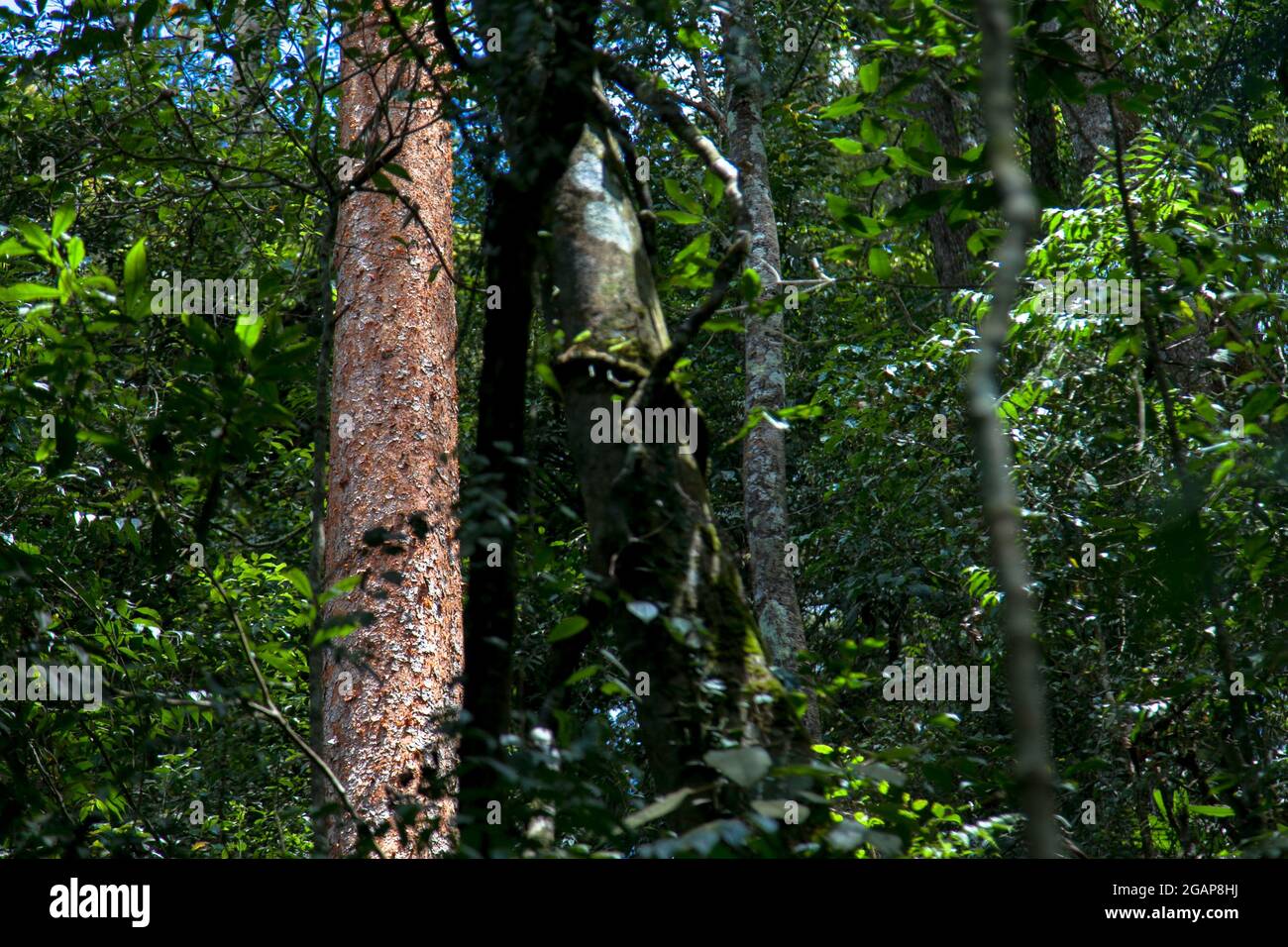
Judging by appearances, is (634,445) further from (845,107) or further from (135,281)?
(845,107)

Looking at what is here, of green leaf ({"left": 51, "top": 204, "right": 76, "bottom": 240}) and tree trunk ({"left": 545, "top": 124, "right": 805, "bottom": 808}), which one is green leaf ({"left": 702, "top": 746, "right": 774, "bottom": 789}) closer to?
tree trunk ({"left": 545, "top": 124, "right": 805, "bottom": 808})

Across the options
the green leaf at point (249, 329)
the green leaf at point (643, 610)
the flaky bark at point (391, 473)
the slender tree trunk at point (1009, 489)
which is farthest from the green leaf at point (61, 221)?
the flaky bark at point (391, 473)

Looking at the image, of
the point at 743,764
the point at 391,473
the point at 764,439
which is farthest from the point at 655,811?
the point at 764,439

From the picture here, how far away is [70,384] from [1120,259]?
4.62 m

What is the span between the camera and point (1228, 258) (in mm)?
3896

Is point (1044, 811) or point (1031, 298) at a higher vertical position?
point (1031, 298)

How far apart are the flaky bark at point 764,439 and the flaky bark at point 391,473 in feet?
6.12

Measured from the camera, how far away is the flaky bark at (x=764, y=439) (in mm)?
6586

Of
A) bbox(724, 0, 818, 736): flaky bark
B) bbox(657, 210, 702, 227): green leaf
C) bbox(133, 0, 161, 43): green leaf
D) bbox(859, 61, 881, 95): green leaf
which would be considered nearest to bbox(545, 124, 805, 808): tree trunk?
bbox(657, 210, 702, 227): green leaf

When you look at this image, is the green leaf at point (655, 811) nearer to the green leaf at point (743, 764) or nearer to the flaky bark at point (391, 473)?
the green leaf at point (743, 764)

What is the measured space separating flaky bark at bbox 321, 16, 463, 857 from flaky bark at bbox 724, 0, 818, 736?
1864 mm

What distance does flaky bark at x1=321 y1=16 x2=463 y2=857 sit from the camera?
17.5 feet
